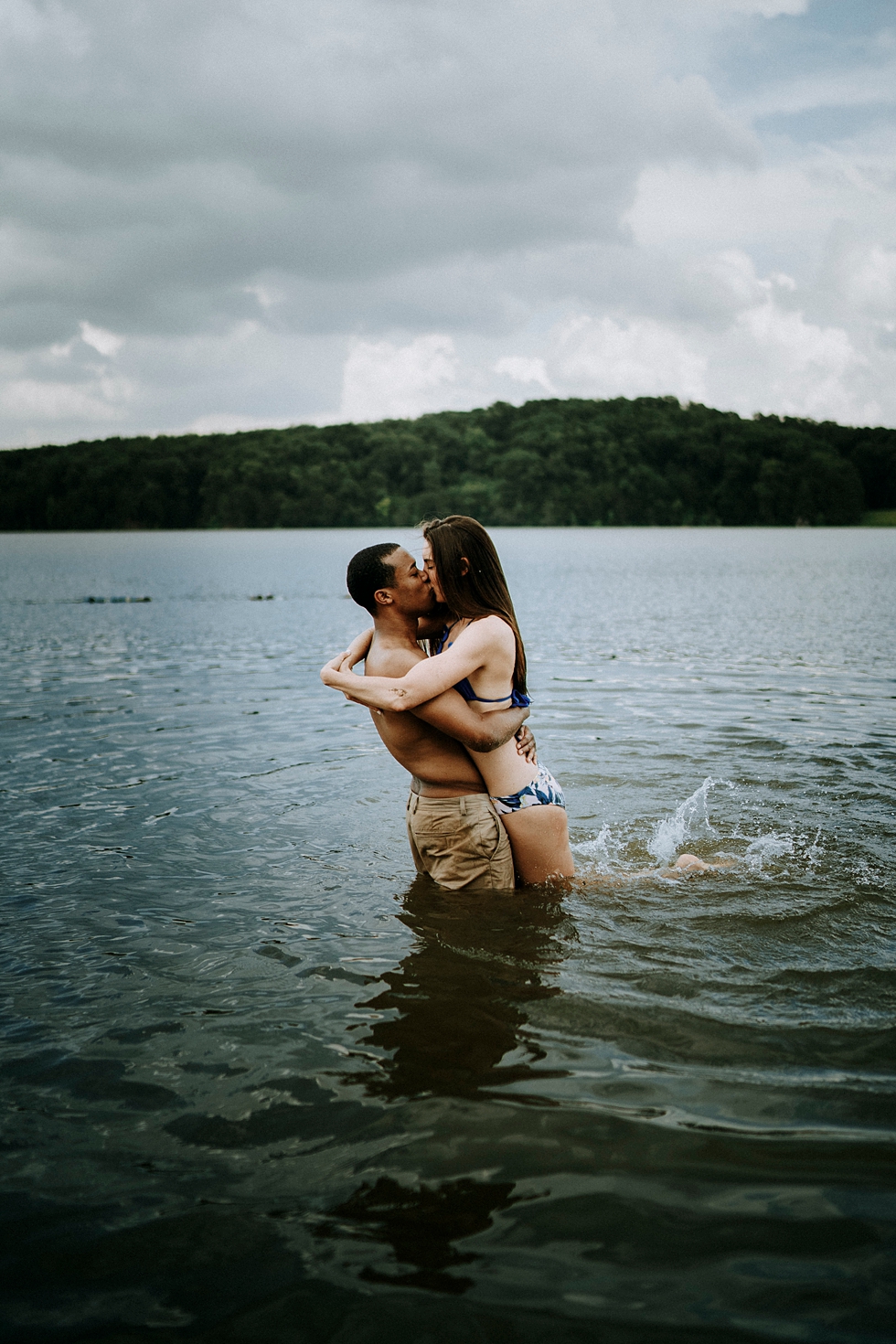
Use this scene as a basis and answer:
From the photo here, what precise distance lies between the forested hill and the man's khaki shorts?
134213 millimetres

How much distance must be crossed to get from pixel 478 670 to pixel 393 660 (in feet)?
1.76

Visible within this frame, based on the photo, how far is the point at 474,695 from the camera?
5547 millimetres

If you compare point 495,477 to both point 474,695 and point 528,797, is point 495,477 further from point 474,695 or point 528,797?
point 474,695

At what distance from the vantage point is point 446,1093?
405 cm

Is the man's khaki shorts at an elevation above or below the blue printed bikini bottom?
below

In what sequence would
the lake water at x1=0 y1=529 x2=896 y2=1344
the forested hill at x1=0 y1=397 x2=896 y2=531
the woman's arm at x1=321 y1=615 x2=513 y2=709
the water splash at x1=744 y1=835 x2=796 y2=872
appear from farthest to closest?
1. the forested hill at x1=0 y1=397 x2=896 y2=531
2. the water splash at x1=744 y1=835 x2=796 y2=872
3. the woman's arm at x1=321 y1=615 x2=513 y2=709
4. the lake water at x1=0 y1=529 x2=896 y2=1344

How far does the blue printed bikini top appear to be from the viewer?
18.1 feet

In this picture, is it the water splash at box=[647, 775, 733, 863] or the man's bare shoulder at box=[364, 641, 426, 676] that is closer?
the man's bare shoulder at box=[364, 641, 426, 676]

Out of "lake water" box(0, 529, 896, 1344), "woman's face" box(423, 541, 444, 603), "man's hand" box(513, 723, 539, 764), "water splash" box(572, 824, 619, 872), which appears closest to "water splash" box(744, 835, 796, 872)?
"lake water" box(0, 529, 896, 1344)

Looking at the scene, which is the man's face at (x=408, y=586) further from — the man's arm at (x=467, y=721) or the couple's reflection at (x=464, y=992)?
the couple's reflection at (x=464, y=992)

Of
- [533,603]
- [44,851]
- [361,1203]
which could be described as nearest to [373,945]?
[361,1203]

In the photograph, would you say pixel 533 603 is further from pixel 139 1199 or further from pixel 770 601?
pixel 139 1199

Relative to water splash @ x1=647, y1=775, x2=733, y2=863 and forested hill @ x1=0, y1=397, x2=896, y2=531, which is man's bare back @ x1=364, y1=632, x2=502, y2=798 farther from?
forested hill @ x1=0, y1=397, x2=896, y2=531

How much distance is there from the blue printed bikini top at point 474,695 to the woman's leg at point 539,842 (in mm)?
708
